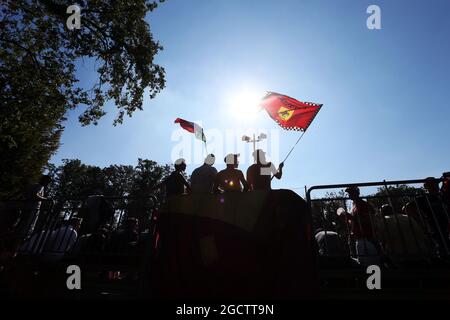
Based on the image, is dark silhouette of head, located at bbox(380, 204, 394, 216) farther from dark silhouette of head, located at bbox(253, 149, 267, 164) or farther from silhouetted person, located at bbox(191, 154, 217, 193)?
silhouetted person, located at bbox(191, 154, 217, 193)

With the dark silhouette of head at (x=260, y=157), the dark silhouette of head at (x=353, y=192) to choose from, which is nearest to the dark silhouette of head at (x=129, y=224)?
the dark silhouette of head at (x=260, y=157)

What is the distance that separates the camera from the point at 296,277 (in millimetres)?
2920

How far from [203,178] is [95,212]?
2.97 metres

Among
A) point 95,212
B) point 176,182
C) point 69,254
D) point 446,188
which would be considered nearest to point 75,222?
point 95,212

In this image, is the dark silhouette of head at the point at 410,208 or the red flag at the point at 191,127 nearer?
the dark silhouette of head at the point at 410,208

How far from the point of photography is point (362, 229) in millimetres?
4734

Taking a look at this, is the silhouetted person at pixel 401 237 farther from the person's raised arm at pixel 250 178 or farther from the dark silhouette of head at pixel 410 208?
the person's raised arm at pixel 250 178

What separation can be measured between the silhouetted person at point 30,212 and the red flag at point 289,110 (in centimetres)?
710

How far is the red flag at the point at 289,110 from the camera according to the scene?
8117 millimetres

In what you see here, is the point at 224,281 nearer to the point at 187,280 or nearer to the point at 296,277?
the point at 187,280

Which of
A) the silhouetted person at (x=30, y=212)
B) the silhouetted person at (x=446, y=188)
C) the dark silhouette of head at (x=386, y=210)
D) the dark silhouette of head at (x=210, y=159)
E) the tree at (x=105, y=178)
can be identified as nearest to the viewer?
the silhouetted person at (x=446, y=188)

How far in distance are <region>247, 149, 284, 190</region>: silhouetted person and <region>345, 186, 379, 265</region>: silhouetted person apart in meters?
1.74

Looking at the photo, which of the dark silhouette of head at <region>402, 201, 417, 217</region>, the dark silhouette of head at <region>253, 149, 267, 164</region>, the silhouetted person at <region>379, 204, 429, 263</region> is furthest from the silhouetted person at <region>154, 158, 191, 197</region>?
the dark silhouette of head at <region>402, 201, 417, 217</region>

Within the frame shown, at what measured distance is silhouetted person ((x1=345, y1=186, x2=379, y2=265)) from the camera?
14.0 ft
